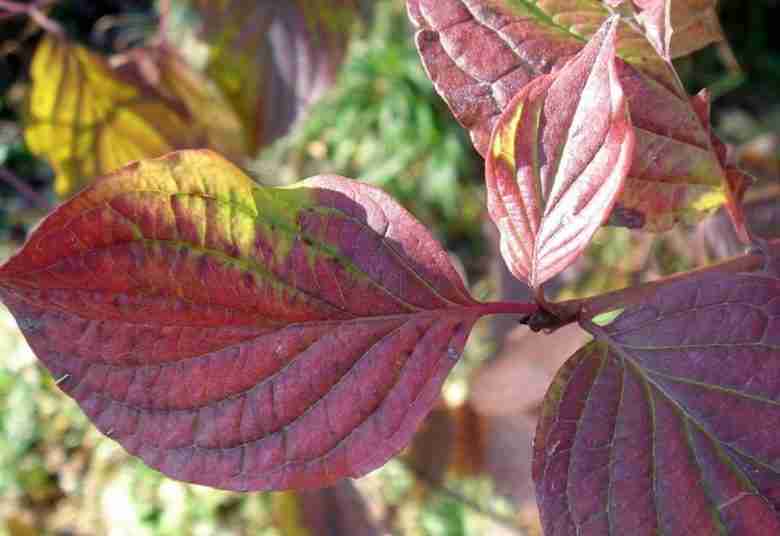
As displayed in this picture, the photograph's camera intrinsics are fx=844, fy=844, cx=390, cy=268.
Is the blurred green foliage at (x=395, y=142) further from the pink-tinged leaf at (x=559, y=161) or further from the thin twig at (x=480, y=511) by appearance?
the pink-tinged leaf at (x=559, y=161)

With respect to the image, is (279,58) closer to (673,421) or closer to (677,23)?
(677,23)

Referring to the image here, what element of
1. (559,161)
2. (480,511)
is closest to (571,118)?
(559,161)

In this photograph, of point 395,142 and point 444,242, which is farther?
point 395,142

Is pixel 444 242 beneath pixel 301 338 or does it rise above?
beneath

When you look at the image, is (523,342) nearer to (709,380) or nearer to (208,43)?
(208,43)

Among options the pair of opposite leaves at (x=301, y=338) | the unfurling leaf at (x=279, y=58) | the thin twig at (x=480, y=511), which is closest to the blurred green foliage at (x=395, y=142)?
the thin twig at (x=480, y=511)
